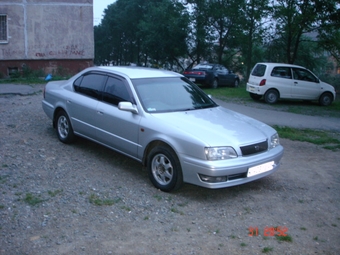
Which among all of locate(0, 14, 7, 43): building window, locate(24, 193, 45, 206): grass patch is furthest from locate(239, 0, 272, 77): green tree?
locate(24, 193, 45, 206): grass patch

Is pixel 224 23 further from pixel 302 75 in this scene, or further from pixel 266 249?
pixel 266 249

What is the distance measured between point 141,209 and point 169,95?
214 centimetres

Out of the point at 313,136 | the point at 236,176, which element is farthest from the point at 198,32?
the point at 236,176

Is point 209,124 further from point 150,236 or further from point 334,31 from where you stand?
point 334,31

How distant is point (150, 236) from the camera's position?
4480 millimetres

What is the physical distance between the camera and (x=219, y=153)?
537cm

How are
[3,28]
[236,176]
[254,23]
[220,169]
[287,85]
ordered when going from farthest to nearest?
[254,23] → [3,28] → [287,85] → [236,176] → [220,169]

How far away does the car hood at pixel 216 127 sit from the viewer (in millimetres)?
5508

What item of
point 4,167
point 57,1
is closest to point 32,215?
point 4,167

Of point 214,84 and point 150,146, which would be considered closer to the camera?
point 150,146

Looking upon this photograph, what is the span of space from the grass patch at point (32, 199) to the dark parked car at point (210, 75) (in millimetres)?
16747

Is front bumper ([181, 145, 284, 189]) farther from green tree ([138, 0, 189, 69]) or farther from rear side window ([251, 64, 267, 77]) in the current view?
green tree ([138, 0, 189, 69])

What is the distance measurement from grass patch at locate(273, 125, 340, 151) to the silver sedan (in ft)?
10.3

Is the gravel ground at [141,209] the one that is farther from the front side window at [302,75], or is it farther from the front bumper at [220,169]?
the front side window at [302,75]
